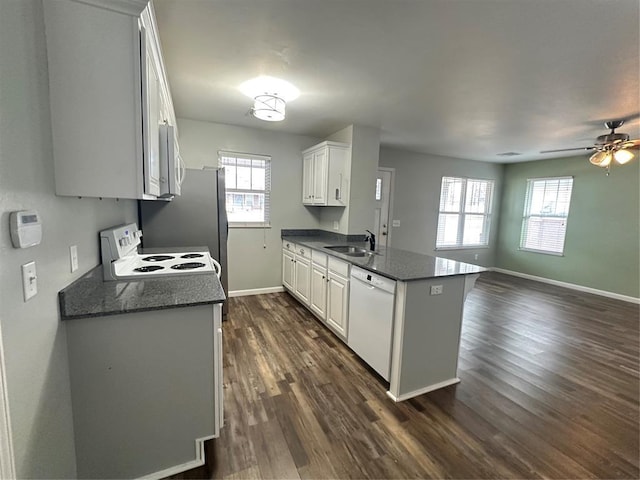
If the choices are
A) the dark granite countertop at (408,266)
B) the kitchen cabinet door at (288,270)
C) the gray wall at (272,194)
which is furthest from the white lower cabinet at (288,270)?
the dark granite countertop at (408,266)

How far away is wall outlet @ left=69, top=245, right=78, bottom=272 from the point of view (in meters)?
1.38

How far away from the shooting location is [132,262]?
2.01 metres

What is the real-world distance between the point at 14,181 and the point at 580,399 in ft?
11.7

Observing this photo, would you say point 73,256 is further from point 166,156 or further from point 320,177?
point 320,177

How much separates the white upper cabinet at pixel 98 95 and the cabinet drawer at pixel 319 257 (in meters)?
2.13

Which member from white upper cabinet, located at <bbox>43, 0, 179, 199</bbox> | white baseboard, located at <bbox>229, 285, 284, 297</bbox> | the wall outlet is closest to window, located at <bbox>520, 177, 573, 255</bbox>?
white baseboard, located at <bbox>229, 285, 284, 297</bbox>

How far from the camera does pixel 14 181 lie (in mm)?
919

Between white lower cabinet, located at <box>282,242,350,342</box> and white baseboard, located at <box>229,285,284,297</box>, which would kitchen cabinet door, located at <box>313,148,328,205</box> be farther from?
white baseboard, located at <box>229,285,284,297</box>

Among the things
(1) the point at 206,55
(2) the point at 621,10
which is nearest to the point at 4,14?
(1) the point at 206,55

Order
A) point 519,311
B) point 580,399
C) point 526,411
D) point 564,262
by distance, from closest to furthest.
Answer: point 526,411, point 580,399, point 519,311, point 564,262

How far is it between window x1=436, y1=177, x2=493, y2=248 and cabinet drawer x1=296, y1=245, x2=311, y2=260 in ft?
11.7

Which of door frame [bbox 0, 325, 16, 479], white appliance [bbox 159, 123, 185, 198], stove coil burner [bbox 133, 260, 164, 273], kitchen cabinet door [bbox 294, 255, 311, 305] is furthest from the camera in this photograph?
kitchen cabinet door [bbox 294, 255, 311, 305]

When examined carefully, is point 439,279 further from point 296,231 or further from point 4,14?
point 296,231

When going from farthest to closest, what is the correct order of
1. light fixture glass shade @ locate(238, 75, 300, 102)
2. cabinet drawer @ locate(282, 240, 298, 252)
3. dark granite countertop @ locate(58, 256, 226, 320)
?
cabinet drawer @ locate(282, 240, 298, 252), light fixture glass shade @ locate(238, 75, 300, 102), dark granite countertop @ locate(58, 256, 226, 320)
